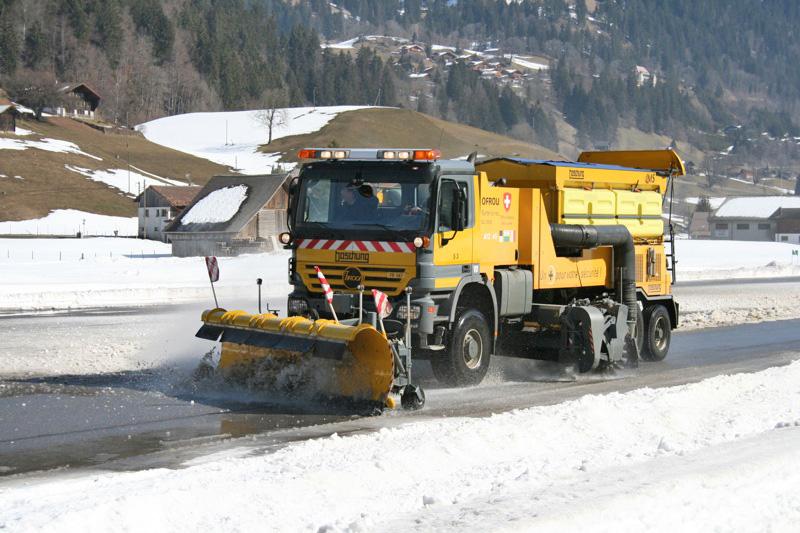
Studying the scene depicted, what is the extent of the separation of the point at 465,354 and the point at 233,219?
59092mm

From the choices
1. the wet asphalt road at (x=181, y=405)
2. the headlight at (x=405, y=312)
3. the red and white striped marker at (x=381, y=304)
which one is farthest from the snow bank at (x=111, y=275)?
the red and white striped marker at (x=381, y=304)

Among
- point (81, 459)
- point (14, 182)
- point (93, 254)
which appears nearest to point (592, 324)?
point (81, 459)

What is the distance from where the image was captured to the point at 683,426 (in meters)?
10.5

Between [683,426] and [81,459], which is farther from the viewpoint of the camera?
[683,426]

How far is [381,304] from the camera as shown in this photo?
12.1 metres

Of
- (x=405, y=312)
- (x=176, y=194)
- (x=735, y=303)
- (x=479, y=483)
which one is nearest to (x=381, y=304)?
(x=405, y=312)

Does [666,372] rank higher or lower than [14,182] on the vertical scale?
lower

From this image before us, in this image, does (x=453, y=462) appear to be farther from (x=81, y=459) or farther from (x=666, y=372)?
(x=666, y=372)

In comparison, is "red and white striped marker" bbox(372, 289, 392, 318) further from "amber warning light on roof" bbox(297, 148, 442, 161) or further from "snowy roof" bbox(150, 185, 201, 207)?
"snowy roof" bbox(150, 185, 201, 207)

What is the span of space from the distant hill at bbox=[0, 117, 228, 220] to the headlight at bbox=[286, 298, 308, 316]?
8790 centimetres

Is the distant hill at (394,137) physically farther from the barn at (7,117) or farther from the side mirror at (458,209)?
the side mirror at (458,209)

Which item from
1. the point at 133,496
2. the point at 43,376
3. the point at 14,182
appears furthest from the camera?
the point at 14,182

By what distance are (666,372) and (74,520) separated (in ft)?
36.1

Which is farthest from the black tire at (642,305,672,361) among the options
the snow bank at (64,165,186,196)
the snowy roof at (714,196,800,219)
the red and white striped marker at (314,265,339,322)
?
the snowy roof at (714,196,800,219)
